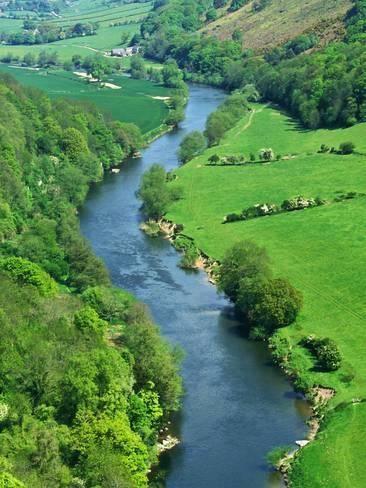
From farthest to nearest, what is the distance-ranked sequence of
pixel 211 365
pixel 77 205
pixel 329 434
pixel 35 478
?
pixel 77 205, pixel 211 365, pixel 329 434, pixel 35 478

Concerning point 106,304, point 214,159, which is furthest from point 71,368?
point 214,159

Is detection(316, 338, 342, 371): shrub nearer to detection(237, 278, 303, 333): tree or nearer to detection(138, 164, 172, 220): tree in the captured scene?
detection(237, 278, 303, 333): tree

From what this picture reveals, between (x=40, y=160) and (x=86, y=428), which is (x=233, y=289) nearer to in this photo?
(x=86, y=428)

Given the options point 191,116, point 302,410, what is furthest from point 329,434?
point 191,116

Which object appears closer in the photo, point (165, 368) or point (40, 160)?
point (165, 368)

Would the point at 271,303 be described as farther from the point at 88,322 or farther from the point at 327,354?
the point at 88,322

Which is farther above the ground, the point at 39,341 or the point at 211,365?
the point at 39,341
